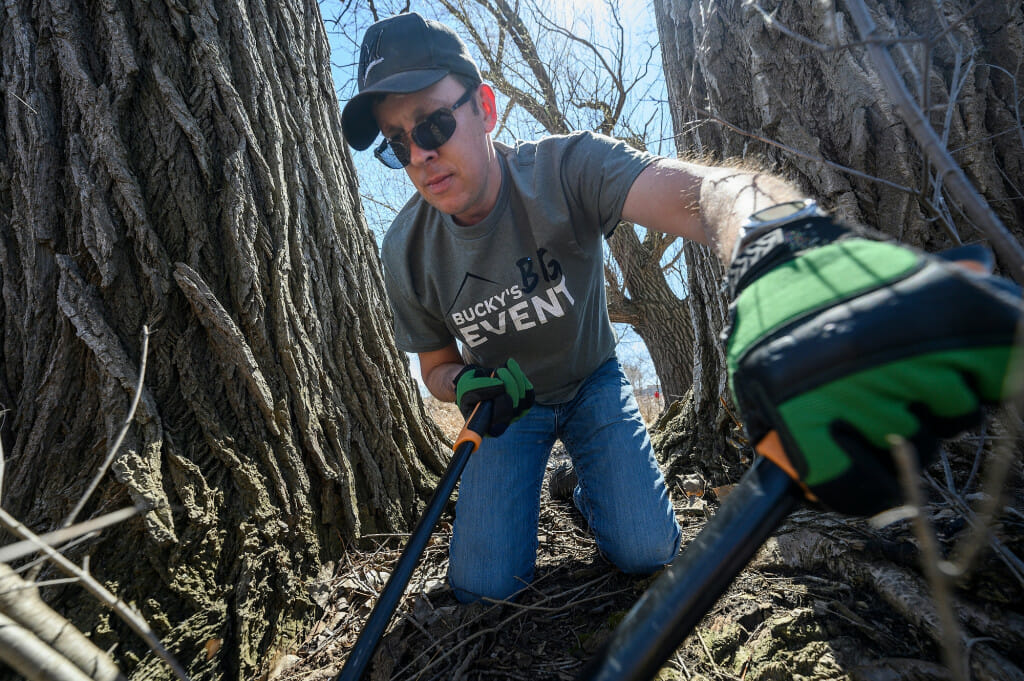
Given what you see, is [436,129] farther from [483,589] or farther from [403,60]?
[483,589]

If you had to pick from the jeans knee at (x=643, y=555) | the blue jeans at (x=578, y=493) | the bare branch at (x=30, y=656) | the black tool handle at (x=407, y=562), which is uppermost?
the bare branch at (x=30, y=656)

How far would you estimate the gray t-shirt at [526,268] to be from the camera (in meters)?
2.17

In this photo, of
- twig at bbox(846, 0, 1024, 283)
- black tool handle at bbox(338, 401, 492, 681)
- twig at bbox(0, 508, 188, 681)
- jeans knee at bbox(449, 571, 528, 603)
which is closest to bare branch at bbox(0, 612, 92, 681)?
twig at bbox(0, 508, 188, 681)

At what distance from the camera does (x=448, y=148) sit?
6.88ft

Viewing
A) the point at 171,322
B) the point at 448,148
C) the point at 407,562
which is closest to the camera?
the point at 407,562

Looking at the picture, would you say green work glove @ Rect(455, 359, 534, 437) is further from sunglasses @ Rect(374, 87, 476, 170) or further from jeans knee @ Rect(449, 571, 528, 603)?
sunglasses @ Rect(374, 87, 476, 170)

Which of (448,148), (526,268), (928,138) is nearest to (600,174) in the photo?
(526,268)

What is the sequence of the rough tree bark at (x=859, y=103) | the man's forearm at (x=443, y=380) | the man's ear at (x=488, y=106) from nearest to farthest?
1. the rough tree bark at (x=859, y=103)
2. the man's ear at (x=488, y=106)
3. the man's forearm at (x=443, y=380)

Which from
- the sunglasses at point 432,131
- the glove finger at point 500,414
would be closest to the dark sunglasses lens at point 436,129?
the sunglasses at point 432,131

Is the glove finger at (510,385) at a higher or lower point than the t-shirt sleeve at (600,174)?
lower

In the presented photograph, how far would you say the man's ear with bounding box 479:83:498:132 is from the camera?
7.37 feet

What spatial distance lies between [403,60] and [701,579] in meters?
2.04

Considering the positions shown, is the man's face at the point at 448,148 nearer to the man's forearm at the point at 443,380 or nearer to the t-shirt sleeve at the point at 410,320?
the t-shirt sleeve at the point at 410,320

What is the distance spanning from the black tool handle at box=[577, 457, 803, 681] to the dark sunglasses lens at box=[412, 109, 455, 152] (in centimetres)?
172
